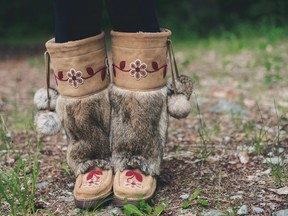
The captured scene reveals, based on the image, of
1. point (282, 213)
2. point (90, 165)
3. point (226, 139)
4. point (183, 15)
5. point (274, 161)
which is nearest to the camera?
point (282, 213)

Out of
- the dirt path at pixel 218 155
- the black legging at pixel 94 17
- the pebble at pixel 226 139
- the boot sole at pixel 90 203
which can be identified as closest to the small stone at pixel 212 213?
the dirt path at pixel 218 155

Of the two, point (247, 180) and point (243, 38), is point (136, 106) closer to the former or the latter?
point (247, 180)

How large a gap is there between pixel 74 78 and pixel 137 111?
28 centimetres

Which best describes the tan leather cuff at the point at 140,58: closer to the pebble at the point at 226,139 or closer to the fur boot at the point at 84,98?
the fur boot at the point at 84,98

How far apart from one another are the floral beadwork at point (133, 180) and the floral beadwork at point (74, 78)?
0.41 m

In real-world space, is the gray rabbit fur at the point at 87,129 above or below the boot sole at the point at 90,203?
above

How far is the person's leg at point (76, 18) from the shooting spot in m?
1.82

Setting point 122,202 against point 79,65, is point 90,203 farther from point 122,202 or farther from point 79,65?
point 79,65

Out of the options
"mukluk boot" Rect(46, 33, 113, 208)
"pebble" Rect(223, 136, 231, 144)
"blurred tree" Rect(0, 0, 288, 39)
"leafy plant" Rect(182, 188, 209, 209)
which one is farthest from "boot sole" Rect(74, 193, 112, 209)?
"blurred tree" Rect(0, 0, 288, 39)

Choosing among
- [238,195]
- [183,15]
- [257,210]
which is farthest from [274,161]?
[183,15]

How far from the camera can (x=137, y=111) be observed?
1885 mm

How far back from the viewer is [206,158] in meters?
2.38

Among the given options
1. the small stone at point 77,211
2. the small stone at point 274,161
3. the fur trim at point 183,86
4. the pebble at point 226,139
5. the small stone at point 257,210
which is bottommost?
the pebble at point 226,139

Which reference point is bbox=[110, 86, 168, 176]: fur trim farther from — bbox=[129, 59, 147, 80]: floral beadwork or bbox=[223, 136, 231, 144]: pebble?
bbox=[223, 136, 231, 144]: pebble
